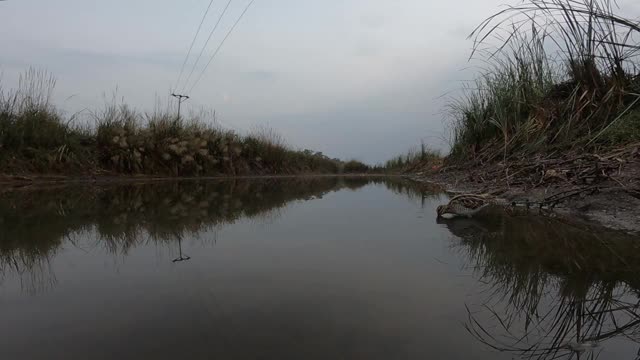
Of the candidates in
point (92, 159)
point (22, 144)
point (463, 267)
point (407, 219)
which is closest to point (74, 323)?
point (463, 267)

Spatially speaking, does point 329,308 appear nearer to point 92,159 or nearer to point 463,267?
point 463,267

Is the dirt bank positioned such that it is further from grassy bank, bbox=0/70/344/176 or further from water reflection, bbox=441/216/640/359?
grassy bank, bbox=0/70/344/176

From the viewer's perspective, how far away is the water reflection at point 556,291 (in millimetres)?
1010

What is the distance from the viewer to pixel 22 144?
6.72 m

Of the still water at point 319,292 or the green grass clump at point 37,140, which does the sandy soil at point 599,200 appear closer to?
the still water at point 319,292

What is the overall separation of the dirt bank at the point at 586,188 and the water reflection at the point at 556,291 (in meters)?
0.36

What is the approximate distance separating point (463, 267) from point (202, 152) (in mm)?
8427

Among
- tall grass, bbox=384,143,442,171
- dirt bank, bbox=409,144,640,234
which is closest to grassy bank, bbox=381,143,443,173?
tall grass, bbox=384,143,442,171

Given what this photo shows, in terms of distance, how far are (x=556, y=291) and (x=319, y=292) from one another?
28.4 inches

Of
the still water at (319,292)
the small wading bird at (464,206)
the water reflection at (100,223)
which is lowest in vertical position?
the still water at (319,292)

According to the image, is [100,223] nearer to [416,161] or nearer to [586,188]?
[586,188]

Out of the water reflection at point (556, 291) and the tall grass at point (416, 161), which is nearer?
the water reflection at point (556, 291)

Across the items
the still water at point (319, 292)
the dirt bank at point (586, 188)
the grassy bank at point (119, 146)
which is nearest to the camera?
the still water at point (319, 292)

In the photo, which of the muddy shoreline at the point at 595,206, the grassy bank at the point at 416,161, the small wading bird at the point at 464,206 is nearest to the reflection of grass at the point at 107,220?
the small wading bird at the point at 464,206
